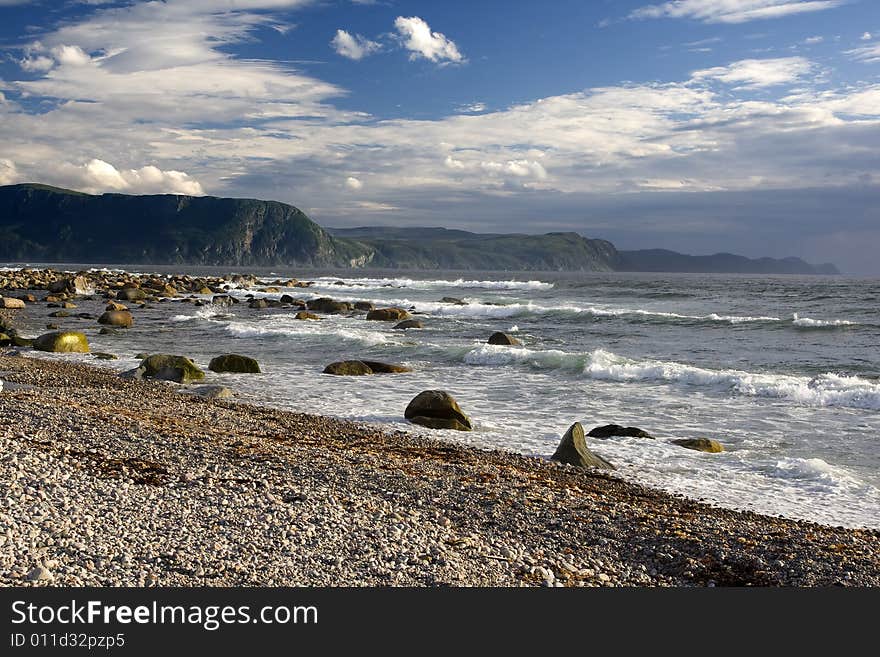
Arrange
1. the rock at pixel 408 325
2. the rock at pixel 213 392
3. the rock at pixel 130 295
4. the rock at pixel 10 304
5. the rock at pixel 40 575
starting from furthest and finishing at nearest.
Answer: the rock at pixel 130 295
the rock at pixel 10 304
the rock at pixel 408 325
the rock at pixel 213 392
the rock at pixel 40 575

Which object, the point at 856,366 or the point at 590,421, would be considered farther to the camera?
the point at 856,366

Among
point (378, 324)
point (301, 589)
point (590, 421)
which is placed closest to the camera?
point (301, 589)

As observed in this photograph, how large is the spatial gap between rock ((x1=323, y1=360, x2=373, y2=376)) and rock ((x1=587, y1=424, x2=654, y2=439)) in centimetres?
817

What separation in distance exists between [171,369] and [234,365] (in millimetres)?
2211

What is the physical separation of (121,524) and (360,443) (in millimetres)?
5326

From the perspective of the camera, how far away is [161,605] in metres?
4.74

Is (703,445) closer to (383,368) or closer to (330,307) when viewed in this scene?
(383,368)

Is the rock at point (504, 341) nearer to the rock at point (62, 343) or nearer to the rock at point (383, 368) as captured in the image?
the rock at point (383, 368)

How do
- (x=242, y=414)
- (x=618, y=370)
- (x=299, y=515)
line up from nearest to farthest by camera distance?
(x=299, y=515) → (x=242, y=414) → (x=618, y=370)

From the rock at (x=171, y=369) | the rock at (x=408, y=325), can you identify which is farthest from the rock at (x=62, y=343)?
the rock at (x=408, y=325)

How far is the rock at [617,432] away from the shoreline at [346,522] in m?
2.31

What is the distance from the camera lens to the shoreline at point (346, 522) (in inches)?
222

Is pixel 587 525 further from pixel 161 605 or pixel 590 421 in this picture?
pixel 590 421

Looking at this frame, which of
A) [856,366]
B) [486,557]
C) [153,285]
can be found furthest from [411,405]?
[153,285]
